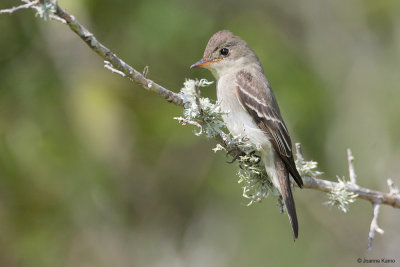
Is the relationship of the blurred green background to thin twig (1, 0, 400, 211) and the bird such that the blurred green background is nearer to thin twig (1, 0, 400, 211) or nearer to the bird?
the bird

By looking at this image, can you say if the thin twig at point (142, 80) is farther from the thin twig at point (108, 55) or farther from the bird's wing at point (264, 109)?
the bird's wing at point (264, 109)

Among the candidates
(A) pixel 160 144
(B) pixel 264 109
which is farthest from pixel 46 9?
(A) pixel 160 144

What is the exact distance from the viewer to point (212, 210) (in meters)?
5.84

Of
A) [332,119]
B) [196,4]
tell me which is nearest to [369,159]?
[332,119]

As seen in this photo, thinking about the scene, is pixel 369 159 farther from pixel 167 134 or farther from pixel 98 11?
pixel 98 11

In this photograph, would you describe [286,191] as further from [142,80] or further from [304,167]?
[142,80]

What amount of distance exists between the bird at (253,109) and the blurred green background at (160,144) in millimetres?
802

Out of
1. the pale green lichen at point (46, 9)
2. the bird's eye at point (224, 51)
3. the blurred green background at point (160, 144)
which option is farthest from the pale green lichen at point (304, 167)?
the pale green lichen at point (46, 9)

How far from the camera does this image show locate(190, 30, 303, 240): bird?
3.70 meters

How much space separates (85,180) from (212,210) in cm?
167

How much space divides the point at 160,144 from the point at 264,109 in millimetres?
1573

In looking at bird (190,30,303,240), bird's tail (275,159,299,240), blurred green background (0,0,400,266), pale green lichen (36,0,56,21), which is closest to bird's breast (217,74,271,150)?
bird (190,30,303,240)

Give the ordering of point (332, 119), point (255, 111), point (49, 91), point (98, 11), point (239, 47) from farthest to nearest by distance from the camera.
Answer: point (332, 119) → point (98, 11) → point (49, 91) → point (239, 47) → point (255, 111)

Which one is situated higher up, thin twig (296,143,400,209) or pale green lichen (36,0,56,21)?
thin twig (296,143,400,209)
